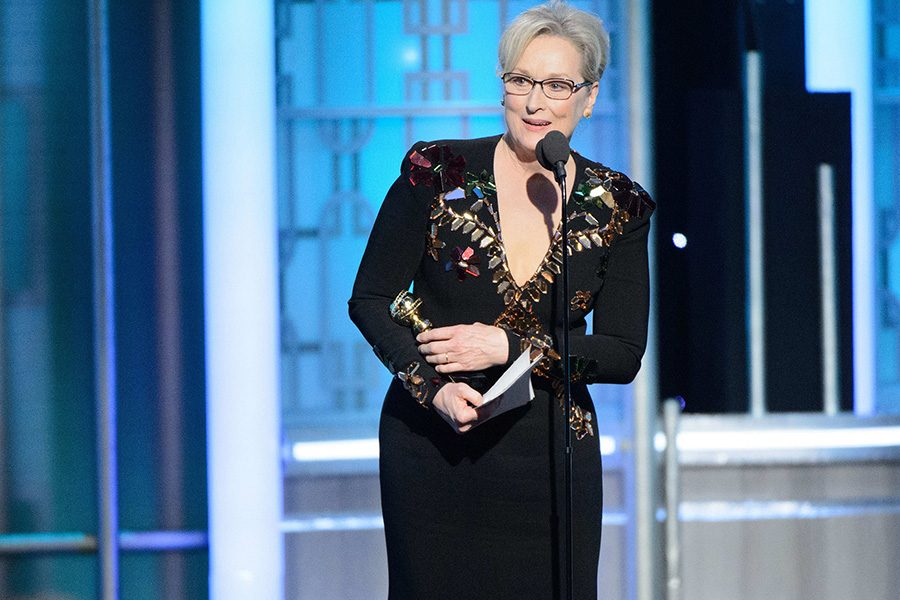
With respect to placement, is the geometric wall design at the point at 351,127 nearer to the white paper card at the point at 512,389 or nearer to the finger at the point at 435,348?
the finger at the point at 435,348

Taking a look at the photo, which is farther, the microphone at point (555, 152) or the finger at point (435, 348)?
the finger at point (435, 348)

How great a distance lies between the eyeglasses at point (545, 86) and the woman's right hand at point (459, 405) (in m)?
0.48

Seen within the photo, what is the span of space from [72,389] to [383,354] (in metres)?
1.72

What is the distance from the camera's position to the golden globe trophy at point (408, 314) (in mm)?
1823

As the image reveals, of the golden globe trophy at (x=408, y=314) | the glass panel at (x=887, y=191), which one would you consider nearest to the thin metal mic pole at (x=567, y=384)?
the golden globe trophy at (x=408, y=314)

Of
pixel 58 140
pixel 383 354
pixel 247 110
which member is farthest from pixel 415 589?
pixel 58 140

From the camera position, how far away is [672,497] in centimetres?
315

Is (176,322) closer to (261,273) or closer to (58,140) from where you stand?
(261,273)

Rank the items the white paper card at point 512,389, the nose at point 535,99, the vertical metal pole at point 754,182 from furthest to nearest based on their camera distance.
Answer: the vertical metal pole at point 754,182, the nose at point 535,99, the white paper card at point 512,389

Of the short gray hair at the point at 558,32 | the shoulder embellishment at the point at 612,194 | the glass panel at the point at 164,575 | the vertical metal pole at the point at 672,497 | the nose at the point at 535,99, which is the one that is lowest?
the glass panel at the point at 164,575

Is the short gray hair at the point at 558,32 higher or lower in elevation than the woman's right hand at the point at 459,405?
higher

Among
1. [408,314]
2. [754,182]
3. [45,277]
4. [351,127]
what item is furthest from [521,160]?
[45,277]

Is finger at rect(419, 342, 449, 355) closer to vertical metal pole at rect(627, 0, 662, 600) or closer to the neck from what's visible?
the neck

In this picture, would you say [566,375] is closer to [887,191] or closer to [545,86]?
[545,86]
